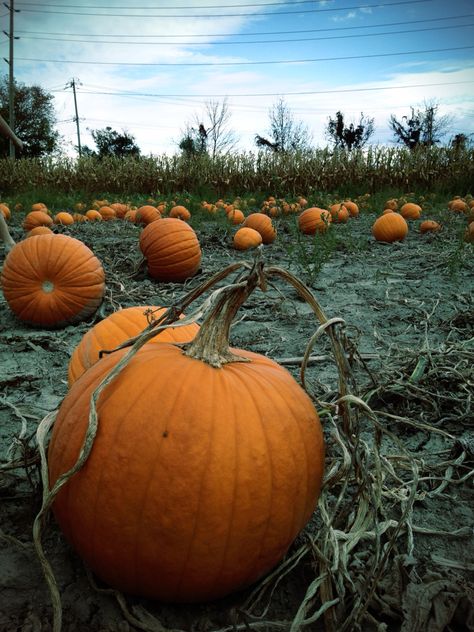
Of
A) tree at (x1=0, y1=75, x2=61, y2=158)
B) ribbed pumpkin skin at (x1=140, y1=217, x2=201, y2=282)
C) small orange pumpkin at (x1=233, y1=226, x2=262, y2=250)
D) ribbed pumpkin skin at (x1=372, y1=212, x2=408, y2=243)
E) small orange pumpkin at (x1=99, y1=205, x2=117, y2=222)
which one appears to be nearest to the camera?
ribbed pumpkin skin at (x1=140, y1=217, x2=201, y2=282)

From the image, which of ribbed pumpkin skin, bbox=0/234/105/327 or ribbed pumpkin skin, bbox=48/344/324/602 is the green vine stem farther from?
ribbed pumpkin skin, bbox=0/234/105/327

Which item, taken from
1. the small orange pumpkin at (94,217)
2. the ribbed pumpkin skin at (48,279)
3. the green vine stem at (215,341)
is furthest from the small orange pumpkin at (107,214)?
the green vine stem at (215,341)

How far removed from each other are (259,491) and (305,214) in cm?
693

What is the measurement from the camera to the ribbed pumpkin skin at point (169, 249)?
Result: 469cm

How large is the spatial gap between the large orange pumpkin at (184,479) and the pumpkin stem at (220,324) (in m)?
0.05

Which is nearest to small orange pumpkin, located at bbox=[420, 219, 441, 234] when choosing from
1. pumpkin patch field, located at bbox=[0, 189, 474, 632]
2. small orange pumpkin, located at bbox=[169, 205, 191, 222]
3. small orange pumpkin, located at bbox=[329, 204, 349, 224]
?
small orange pumpkin, located at bbox=[329, 204, 349, 224]

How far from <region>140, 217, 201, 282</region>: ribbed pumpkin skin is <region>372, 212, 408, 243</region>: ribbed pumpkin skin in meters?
3.66

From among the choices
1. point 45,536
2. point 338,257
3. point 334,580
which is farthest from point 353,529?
point 338,257

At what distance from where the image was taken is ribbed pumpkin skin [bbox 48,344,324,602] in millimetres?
1160

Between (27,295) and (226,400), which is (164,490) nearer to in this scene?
(226,400)

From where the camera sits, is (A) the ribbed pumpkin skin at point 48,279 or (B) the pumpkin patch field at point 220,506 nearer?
(B) the pumpkin patch field at point 220,506

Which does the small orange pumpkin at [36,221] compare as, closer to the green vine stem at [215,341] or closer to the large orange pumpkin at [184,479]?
the green vine stem at [215,341]

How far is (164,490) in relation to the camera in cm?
115

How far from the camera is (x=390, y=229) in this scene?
24.3ft
